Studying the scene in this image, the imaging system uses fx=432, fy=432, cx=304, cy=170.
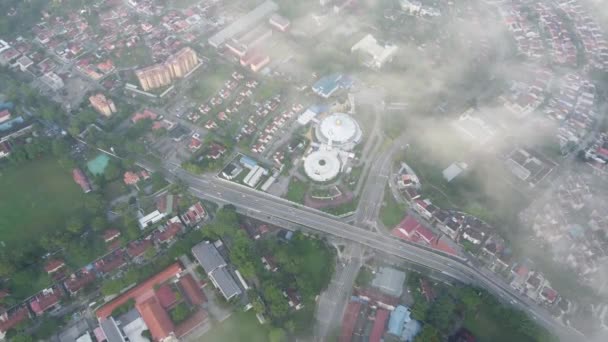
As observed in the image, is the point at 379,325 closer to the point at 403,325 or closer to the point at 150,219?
the point at 403,325

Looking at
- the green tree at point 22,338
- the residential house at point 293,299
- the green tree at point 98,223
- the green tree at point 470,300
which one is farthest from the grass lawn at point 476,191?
the green tree at point 22,338

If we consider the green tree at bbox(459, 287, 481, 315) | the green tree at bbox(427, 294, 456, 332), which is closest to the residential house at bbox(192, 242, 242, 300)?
the green tree at bbox(427, 294, 456, 332)

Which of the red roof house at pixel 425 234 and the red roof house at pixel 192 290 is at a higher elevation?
the red roof house at pixel 192 290

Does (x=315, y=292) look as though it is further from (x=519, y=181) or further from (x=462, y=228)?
(x=519, y=181)

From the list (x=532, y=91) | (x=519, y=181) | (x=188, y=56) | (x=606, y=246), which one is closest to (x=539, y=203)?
(x=519, y=181)

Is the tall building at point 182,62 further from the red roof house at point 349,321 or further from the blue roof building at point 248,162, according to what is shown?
the red roof house at point 349,321

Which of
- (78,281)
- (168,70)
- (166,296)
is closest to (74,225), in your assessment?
(78,281)
